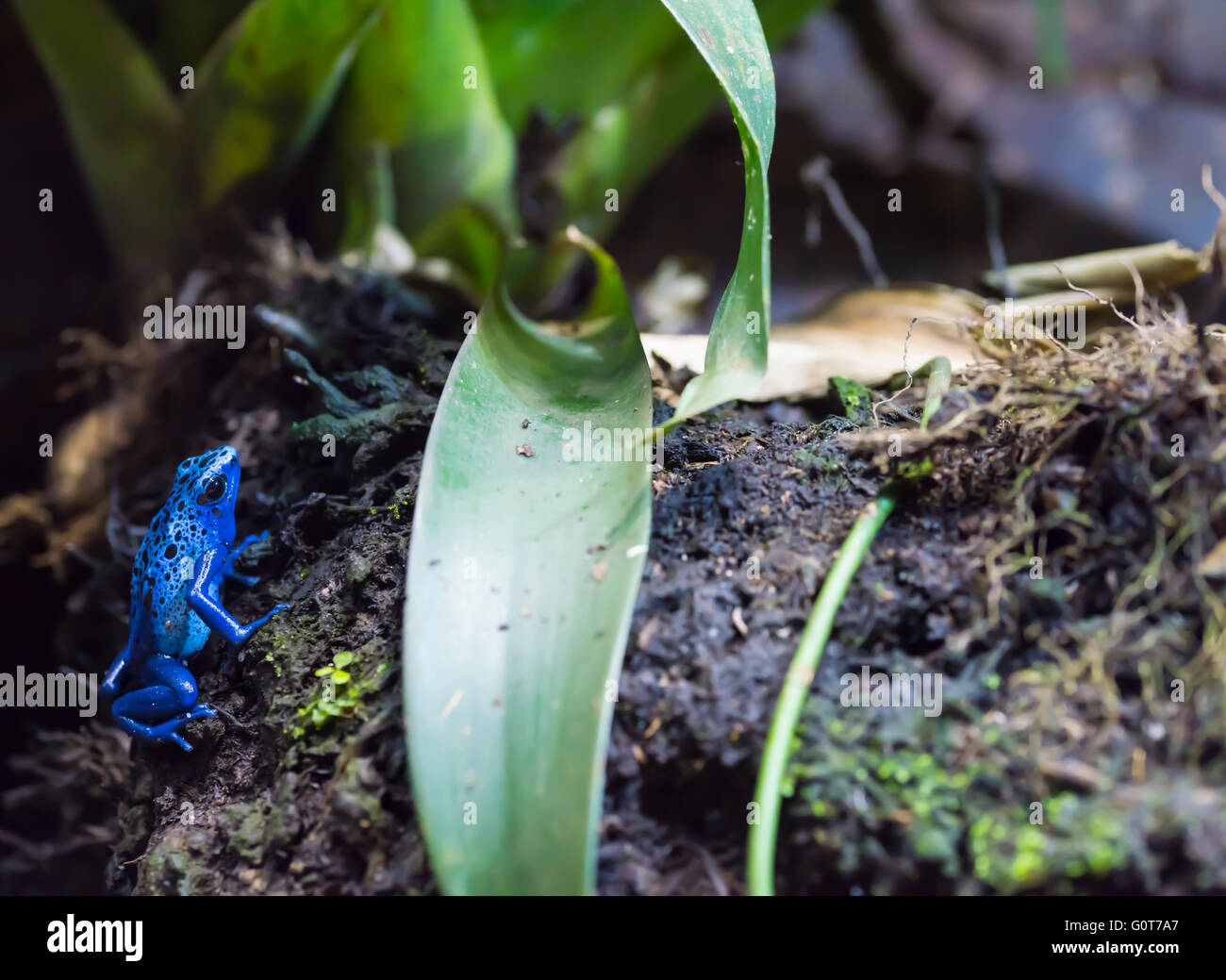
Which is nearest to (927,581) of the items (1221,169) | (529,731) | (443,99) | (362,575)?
(529,731)

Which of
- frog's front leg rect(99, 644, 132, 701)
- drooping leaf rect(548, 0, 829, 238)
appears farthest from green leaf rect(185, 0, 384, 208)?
frog's front leg rect(99, 644, 132, 701)

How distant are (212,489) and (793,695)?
127 cm

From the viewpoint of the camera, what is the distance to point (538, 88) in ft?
7.54

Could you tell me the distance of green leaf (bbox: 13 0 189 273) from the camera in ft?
6.88

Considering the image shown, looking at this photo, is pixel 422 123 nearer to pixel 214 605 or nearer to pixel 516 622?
pixel 214 605

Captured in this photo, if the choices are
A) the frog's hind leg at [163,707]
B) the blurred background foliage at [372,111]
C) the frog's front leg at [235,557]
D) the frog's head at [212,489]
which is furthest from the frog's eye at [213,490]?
the blurred background foliage at [372,111]

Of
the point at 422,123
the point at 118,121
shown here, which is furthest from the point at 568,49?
the point at 118,121

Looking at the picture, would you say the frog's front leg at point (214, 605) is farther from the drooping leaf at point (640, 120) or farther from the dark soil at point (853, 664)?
the drooping leaf at point (640, 120)

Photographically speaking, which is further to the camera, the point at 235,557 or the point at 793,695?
the point at 235,557

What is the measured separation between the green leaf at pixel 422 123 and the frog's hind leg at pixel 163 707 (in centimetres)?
130

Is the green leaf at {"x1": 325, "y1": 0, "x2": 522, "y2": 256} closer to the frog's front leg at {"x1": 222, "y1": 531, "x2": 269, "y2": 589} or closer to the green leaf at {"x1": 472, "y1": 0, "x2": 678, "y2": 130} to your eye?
the green leaf at {"x1": 472, "y1": 0, "x2": 678, "y2": 130}

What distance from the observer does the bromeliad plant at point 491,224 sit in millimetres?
1039

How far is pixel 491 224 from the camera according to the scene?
92.3 inches

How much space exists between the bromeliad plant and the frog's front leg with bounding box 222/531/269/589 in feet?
2.03
